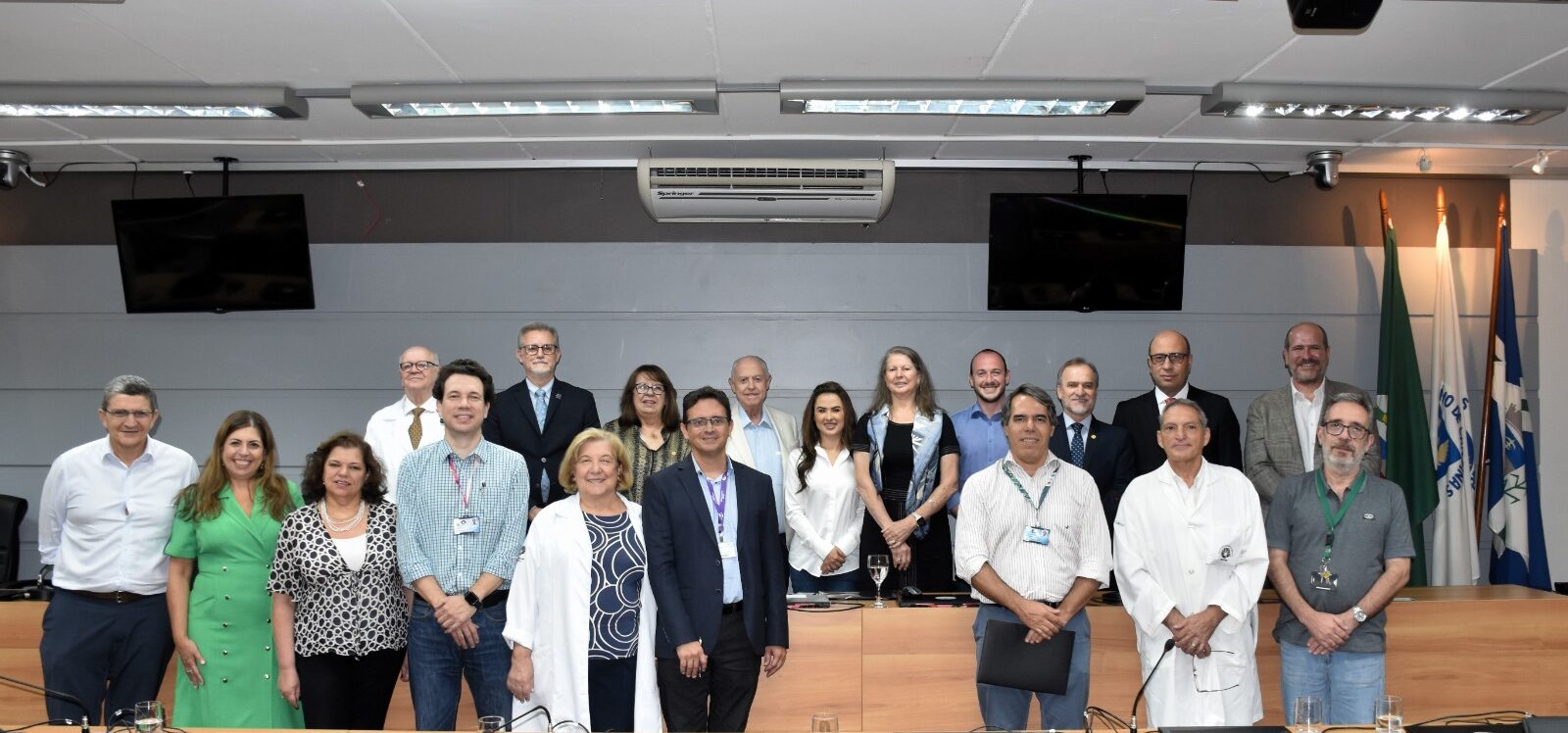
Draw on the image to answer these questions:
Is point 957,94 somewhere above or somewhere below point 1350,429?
above

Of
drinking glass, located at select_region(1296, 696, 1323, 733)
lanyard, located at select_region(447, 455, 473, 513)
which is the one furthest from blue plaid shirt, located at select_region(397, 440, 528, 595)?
drinking glass, located at select_region(1296, 696, 1323, 733)

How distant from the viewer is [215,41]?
4.06 metres

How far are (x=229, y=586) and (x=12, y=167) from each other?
3.27 m

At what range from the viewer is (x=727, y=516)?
12.3 feet

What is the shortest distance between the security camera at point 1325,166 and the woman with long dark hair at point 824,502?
113 inches

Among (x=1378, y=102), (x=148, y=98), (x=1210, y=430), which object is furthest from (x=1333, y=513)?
(x=148, y=98)

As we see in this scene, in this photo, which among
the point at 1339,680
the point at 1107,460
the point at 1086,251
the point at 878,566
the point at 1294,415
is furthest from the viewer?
the point at 1086,251

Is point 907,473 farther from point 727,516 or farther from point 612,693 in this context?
point 612,693

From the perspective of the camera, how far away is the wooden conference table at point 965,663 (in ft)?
14.0

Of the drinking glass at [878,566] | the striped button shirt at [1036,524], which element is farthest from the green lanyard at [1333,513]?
the drinking glass at [878,566]

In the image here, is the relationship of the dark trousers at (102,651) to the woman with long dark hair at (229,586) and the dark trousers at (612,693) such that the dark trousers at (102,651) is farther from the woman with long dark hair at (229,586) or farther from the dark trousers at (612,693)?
the dark trousers at (612,693)

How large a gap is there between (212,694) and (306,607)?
0.57m

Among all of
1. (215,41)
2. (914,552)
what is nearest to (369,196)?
(215,41)

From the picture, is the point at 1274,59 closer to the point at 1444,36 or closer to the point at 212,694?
the point at 1444,36
